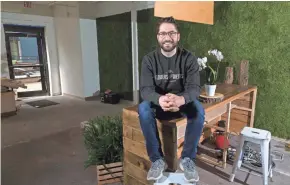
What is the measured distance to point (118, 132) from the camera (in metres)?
1.86

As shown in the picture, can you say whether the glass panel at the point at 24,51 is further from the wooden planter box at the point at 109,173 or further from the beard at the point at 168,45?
the beard at the point at 168,45

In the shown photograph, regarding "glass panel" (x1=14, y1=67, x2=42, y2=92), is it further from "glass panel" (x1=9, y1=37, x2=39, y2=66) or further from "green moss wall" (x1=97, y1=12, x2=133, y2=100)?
"green moss wall" (x1=97, y1=12, x2=133, y2=100)

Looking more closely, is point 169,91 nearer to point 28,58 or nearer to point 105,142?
point 105,142

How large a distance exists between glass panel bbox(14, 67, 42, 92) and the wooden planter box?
4701 millimetres

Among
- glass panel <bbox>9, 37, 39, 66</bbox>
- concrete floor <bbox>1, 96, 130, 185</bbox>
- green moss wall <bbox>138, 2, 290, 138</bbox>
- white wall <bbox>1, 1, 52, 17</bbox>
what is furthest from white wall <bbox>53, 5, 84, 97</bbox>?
green moss wall <bbox>138, 2, 290, 138</bbox>

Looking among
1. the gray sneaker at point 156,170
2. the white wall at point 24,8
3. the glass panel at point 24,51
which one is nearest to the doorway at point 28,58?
the glass panel at point 24,51

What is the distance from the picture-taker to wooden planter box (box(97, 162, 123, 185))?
5.93 ft

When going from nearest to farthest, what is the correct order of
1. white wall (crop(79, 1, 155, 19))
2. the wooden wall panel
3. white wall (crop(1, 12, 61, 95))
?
1. the wooden wall panel
2. white wall (crop(79, 1, 155, 19))
3. white wall (crop(1, 12, 61, 95))

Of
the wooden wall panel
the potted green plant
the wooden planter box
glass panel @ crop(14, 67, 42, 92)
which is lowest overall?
the wooden planter box

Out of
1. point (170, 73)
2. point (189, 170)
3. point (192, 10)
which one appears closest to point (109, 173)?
point (189, 170)

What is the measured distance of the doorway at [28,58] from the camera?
5219mm

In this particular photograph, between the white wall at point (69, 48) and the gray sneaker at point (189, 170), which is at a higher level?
the white wall at point (69, 48)

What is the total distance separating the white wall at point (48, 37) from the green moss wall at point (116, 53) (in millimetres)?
1409

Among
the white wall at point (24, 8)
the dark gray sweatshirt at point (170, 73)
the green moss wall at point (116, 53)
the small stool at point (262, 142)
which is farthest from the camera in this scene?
the white wall at point (24, 8)
